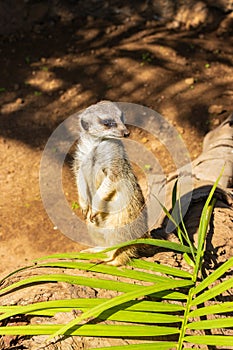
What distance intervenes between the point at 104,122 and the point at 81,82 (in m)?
3.15

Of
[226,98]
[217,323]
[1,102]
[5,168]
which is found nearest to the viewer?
[217,323]

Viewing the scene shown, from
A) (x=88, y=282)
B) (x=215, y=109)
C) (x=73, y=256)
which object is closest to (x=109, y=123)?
(x=73, y=256)

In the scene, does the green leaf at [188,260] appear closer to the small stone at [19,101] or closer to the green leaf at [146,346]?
the green leaf at [146,346]

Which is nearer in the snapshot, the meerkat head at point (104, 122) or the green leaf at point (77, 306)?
the green leaf at point (77, 306)

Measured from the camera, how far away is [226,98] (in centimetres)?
507

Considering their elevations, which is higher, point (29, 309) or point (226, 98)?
point (226, 98)

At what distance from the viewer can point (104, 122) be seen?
2482mm

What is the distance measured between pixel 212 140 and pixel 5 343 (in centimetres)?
275

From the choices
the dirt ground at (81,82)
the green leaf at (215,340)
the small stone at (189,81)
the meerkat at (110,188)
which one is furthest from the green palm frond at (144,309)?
the small stone at (189,81)

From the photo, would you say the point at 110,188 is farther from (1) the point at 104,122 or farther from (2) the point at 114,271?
(2) the point at 114,271

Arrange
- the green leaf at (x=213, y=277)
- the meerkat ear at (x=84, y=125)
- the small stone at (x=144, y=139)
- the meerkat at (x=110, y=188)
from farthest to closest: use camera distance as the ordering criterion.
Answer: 1. the small stone at (x=144, y=139)
2. the meerkat ear at (x=84, y=125)
3. the meerkat at (x=110, y=188)
4. the green leaf at (x=213, y=277)

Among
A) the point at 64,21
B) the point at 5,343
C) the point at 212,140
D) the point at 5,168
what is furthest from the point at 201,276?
the point at 64,21

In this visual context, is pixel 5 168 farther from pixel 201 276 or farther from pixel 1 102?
pixel 201 276

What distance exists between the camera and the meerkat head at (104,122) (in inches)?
96.3
